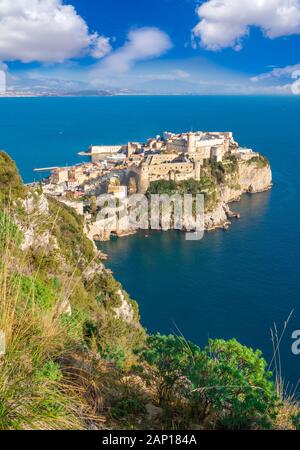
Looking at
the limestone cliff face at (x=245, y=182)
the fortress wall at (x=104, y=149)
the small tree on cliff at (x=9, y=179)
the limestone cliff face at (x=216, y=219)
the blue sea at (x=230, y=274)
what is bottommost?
the blue sea at (x=230, y=274)

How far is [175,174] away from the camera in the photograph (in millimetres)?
23125

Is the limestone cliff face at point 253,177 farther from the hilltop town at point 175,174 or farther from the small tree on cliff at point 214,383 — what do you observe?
the small tree on cliff at point 214,383

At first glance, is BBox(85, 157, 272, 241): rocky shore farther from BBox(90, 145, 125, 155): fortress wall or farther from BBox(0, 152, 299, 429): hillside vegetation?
BBox(0, 152, 299, 429): hillside vegetation

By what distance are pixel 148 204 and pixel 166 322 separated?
10.4 m

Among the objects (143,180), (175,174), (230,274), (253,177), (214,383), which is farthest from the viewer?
(253,177)

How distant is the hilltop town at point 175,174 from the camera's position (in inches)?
851

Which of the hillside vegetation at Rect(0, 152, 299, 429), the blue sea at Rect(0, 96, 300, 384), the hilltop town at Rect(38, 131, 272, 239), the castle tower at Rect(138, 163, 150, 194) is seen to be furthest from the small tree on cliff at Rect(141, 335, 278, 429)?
the castle tower at Rect(138, 163, 150, 194)

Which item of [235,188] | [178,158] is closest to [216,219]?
[235,188]

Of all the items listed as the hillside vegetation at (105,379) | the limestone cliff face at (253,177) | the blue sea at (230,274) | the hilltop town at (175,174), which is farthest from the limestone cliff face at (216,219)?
the hillside vegetation at (105,379)

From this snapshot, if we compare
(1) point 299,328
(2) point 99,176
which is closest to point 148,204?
(2) point 99,176

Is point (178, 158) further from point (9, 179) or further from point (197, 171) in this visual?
point (9, 179)

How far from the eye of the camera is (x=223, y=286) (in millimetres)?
14781

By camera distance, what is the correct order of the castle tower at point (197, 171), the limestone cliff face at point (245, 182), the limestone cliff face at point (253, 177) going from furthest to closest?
the limestone cliff face at point (253, 177) → the limestone cliff face at point (245, 182) → the castle tower at point (197, 171)

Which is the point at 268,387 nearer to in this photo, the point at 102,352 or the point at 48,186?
the point at 102,352
